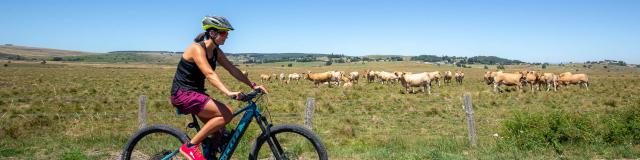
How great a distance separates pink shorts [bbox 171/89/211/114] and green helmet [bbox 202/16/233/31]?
0.63m

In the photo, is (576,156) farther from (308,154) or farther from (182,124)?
(182,124)

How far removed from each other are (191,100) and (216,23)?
0.76 m

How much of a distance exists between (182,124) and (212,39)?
9708mm

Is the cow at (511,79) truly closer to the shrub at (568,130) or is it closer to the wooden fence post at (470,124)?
the shrub at (568,130)

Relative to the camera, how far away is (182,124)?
13.9 metres

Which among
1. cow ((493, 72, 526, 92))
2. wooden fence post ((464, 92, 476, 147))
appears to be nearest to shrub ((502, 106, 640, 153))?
wooden fence post ((464, 92, 476, 147))

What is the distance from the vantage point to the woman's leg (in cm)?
466

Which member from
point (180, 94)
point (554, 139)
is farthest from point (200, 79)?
point (554, 139)

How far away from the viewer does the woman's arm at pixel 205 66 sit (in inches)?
176

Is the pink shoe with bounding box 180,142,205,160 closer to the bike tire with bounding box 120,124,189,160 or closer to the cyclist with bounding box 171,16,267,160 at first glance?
the cyclist with bounding box 171,16,267,160

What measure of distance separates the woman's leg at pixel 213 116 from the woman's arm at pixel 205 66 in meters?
0.26

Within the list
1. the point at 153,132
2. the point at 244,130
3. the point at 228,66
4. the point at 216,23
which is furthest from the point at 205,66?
the point at 153,132

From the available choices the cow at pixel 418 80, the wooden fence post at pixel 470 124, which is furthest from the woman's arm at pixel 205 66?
the cow at pixel 418 80

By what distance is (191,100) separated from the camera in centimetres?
463
